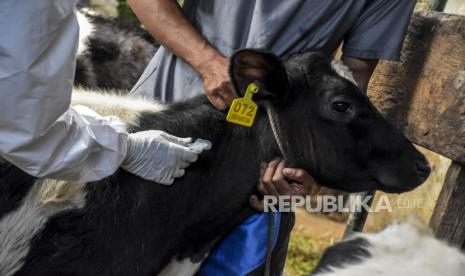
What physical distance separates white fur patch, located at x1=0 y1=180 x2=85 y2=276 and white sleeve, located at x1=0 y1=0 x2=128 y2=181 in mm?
340

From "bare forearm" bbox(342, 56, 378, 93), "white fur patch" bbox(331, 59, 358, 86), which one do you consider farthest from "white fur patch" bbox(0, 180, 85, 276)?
"bare forearm" bbox(342, 56, 378, 93)

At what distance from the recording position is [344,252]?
75.2 inches

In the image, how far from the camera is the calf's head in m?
2.89

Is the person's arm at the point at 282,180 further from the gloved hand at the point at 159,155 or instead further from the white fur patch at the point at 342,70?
the white fur patch at the point at 342,70

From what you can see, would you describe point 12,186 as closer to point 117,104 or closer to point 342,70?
point 117,104

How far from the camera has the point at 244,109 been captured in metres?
2.79

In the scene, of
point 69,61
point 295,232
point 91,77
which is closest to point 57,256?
point 69,61

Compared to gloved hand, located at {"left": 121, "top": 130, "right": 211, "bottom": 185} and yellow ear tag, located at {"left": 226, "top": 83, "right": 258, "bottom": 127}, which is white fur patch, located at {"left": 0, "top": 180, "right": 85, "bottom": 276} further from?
yellow ear tag, located at {"left": 226, "top": 83, "right": 258, "bottom": 127}

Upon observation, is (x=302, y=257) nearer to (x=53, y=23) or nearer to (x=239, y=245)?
(x=239, y=245)

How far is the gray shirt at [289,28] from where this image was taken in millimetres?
2996

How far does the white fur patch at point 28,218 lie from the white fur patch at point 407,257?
47.6 inches

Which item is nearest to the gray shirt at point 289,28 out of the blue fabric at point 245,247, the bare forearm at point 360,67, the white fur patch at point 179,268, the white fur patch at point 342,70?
the bare forearm at point 360,67

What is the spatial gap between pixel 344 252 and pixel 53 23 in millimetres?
1070

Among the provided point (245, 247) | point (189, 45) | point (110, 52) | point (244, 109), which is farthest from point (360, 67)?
point (110, 52)
